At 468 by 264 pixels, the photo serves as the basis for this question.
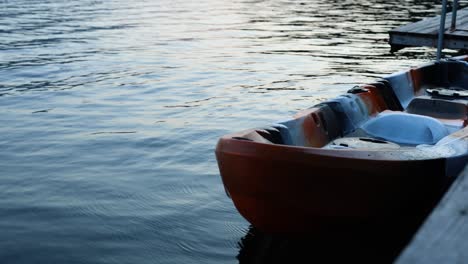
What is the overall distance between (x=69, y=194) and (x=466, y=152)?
4.28m

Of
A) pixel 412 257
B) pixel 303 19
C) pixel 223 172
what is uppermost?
pixel 412 257

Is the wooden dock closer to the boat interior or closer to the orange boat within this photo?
the boat interior

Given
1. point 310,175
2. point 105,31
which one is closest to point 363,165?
point 310,175

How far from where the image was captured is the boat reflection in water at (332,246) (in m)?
5.16

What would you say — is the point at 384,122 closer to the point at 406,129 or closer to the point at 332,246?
the point at 406,129

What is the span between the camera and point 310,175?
15.4ft

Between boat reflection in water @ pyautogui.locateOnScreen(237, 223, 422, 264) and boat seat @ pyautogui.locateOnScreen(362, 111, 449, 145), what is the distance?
4.67 feet

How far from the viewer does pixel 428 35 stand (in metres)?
13.9

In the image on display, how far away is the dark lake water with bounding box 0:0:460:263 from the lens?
6.25m

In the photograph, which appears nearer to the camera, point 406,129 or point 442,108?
point 406,129

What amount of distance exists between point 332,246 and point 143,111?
6214 mm

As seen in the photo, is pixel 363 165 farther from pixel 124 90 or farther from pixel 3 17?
pixel 3 17

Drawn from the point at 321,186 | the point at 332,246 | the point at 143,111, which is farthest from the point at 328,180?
the point at 143,111

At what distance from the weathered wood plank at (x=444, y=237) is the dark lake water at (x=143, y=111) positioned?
3.73 meters
